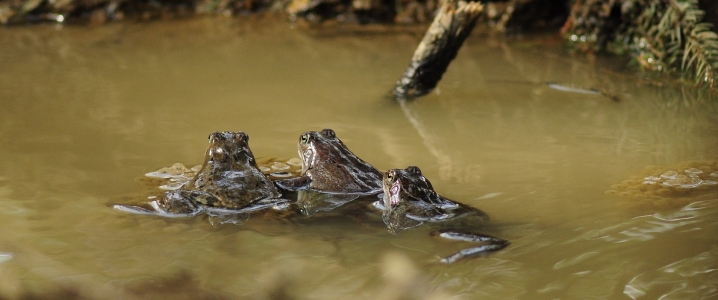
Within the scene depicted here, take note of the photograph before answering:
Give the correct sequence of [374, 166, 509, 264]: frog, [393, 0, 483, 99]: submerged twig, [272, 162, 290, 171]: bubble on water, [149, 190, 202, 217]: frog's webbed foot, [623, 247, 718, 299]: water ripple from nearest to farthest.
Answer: [623, 247, 718, 299]: water ripple < [374, 166, 509, 264]: frog < [149, 190, 202, 217]: frog's webbed foot < [272, 162, 290, 171]: bubble on water < [393, 0, 483, 99]: submerged twig

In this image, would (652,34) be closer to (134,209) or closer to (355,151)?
(355,151)

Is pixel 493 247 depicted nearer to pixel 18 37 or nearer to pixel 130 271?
pixel 130 271

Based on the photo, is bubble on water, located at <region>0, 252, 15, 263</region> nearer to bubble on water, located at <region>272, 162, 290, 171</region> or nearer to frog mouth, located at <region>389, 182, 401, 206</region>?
bubble on water, located at <region>272, 162, 290, 171</region>

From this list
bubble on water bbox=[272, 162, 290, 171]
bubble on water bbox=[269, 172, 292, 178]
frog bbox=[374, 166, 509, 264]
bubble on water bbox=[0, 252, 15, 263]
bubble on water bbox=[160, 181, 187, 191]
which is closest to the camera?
bubble on water bbox=[0, 252, 15, 263]

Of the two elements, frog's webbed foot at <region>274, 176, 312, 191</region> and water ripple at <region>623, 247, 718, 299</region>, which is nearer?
water ripple at <region>623, 247, 718, 299</region>

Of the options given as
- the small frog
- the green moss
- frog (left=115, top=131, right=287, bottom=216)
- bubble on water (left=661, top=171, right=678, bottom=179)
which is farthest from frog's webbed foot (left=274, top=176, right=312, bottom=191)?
the green moss

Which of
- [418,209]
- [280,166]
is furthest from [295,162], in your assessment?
[418,209]
